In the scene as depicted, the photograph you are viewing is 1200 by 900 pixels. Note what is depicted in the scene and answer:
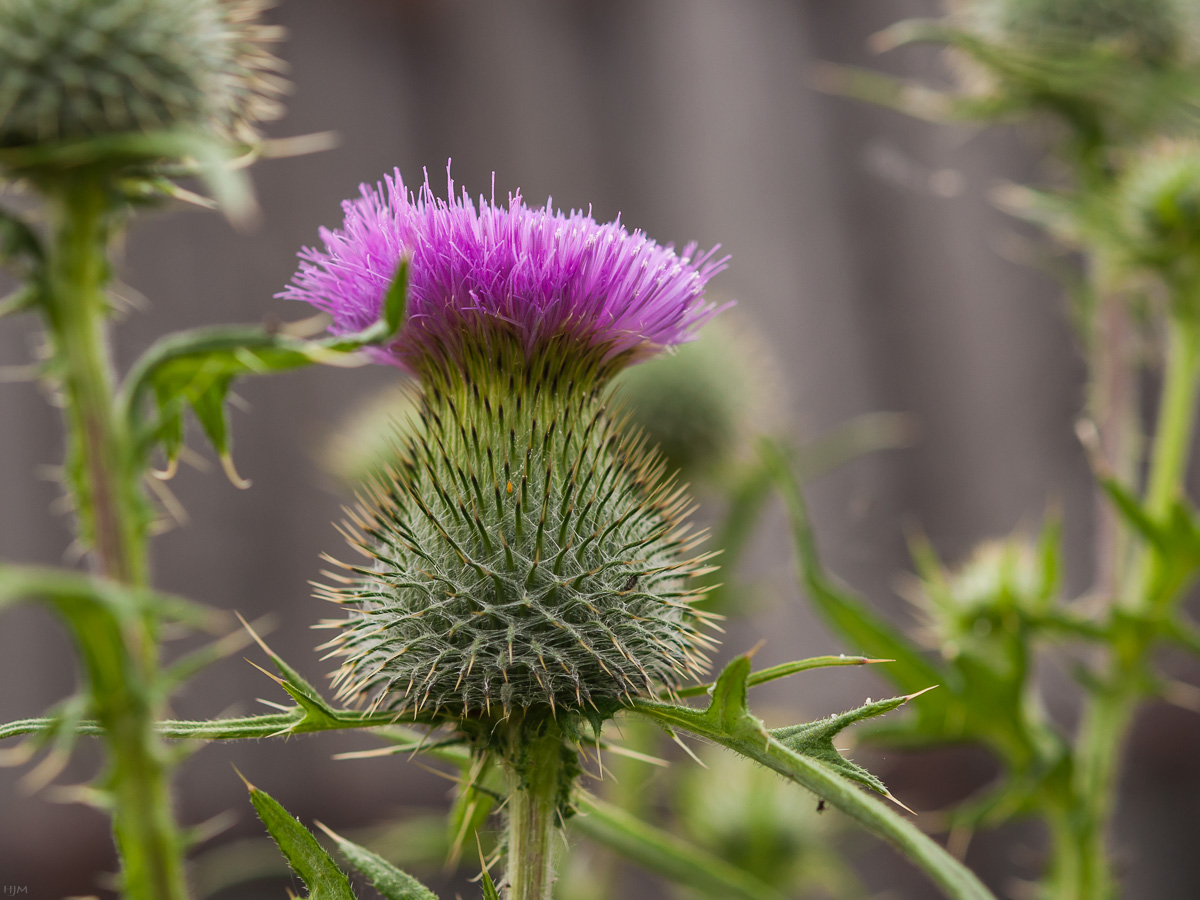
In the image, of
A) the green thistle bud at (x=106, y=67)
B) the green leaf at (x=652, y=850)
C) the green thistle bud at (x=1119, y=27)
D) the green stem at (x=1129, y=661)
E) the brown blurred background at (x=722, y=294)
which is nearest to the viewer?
the green thistle bud at (x=106, y=67)

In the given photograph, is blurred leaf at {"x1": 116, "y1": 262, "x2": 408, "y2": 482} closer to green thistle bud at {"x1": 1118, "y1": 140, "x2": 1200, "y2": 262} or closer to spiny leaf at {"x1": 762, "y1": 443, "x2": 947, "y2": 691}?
spiny leaf at {"x1": 762, "y1": 443, "x2": 947, "y2": 691}

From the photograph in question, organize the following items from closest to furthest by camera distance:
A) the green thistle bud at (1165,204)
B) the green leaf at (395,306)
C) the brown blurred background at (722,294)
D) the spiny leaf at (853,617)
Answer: the green leaf at (395,306)
the spiny leaf at (853,617)
the green thistle bud at (1165,204)
the brown blurred background at (722,294)

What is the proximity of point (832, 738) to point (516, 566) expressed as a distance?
1.78ft

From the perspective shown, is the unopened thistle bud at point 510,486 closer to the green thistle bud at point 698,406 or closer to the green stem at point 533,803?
the green stem at point 533,803

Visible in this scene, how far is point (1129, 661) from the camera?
2734mm

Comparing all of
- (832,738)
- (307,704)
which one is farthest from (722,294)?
(307,704)

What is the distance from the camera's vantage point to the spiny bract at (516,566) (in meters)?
1.53

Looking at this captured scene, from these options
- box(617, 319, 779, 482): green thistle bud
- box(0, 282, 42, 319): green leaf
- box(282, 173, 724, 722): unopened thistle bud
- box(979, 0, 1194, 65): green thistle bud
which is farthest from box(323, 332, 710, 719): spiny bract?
box(979, 0, 1194, 65): green thistle bud

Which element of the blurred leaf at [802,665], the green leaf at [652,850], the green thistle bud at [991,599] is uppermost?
the blurred leaf at [802,665]

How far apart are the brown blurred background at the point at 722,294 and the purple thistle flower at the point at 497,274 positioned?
2762mm

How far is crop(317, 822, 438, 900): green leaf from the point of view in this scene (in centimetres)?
141

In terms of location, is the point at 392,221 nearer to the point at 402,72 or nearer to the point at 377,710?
the point at 377,710

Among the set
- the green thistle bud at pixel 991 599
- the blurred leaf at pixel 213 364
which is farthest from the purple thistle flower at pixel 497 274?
the green thistle bud at pixel 991 599

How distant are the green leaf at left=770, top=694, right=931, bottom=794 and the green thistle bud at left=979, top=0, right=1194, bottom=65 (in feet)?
9.22
